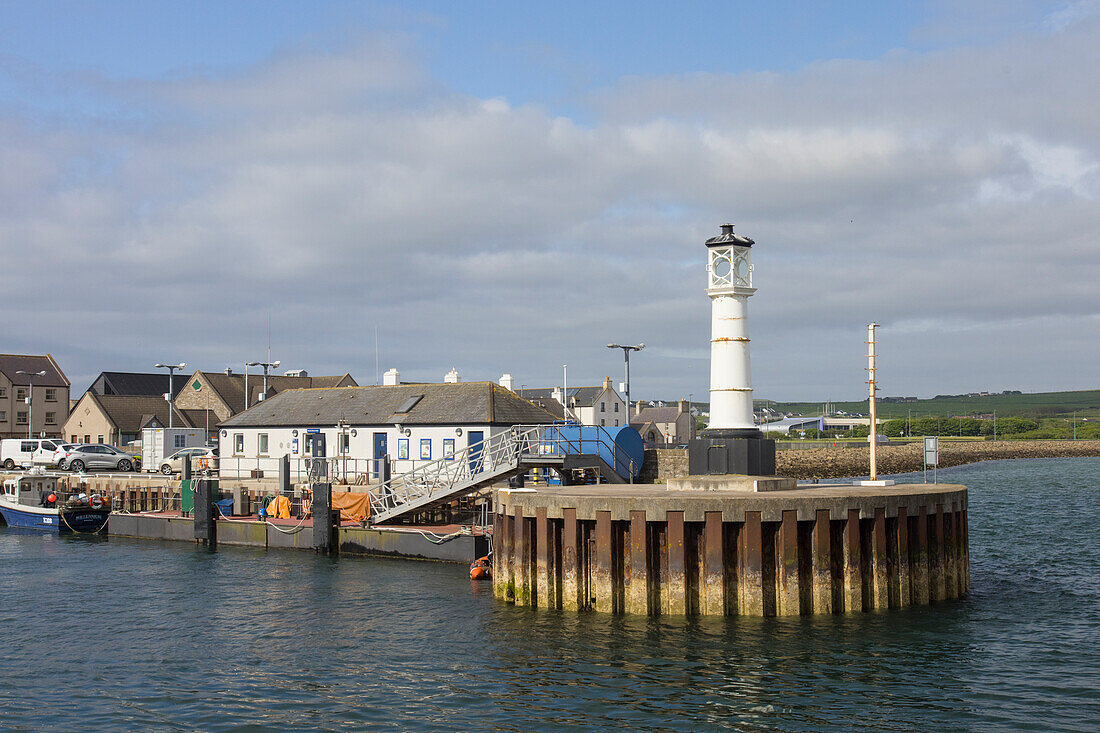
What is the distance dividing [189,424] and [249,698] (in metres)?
76.6

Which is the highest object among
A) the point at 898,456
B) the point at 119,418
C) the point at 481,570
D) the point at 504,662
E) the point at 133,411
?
the point at 133,411

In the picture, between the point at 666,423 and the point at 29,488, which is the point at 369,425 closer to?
the point at 29,488

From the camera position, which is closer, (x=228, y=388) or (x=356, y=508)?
(x=356, y=508)

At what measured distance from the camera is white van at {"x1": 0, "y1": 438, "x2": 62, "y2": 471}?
64.8 metres

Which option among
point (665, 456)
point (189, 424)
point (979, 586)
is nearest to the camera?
point (979, 586)

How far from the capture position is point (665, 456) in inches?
1612

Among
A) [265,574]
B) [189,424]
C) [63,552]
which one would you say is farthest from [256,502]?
[189,424]

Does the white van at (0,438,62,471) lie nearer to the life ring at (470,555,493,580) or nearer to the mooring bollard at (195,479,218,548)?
the mooring bollard at (195,479,218,548)

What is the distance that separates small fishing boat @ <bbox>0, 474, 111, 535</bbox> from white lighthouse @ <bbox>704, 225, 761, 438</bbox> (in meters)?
35.2

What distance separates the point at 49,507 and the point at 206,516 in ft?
45.2

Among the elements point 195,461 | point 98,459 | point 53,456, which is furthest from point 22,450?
point 195,461

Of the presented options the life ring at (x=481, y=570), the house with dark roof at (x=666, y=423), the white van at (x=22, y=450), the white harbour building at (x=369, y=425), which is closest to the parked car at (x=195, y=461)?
the white harbour building at (x=369, y=425)

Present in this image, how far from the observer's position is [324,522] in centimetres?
3841

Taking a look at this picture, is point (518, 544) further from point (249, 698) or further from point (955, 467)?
point (955, 467)
